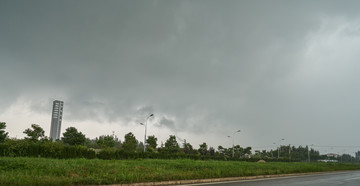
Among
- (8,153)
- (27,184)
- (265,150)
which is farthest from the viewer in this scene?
(265,150)

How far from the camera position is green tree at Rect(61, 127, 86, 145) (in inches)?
2055

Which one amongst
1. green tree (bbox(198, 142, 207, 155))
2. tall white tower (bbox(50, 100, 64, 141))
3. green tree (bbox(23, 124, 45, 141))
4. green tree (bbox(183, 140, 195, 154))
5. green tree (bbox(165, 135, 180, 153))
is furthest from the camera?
tall white tower (bbox(50, 100, 64, 141))

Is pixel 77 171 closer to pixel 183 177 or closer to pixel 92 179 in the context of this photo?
pixel 92 179

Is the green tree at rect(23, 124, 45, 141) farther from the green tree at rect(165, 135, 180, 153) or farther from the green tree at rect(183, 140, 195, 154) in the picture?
the green tree at rect(183, 140, 195, 154)

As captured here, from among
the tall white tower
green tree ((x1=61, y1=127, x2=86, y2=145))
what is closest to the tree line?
green tree ((x1=61, y1=127, x2=86, y2=145))

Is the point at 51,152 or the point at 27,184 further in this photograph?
the point at 51,152

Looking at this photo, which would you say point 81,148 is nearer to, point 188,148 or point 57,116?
point 188,148

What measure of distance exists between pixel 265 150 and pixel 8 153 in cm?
9551

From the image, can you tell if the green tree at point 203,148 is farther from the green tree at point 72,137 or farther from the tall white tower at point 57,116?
the tall white tower at point 57,116

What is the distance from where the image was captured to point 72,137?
52.7 m

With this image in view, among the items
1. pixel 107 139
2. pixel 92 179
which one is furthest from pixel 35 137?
pixel 92 179

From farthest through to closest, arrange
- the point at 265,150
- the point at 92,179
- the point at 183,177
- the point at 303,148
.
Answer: the point at 303,148
the point at 265,150
the point at 183,177
the point at 92,179

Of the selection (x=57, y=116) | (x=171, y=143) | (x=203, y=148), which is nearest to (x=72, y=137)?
(x=171, y=143)

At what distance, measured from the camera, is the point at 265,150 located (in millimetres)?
101375
